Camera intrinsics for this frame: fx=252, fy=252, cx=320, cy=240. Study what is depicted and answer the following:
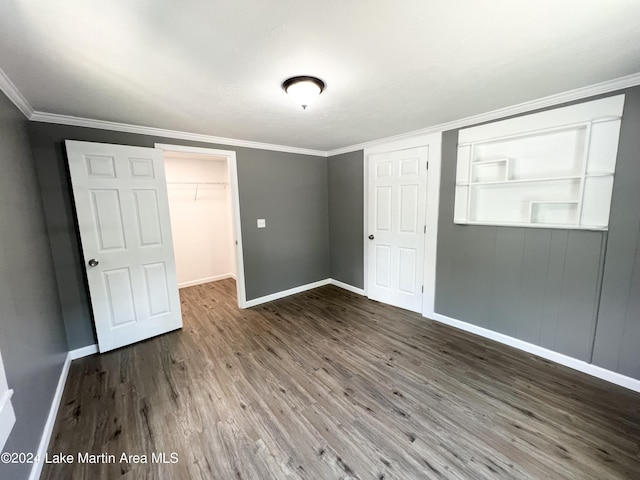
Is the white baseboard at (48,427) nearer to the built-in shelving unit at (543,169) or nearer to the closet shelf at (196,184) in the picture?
the closet shelf at (196,184)

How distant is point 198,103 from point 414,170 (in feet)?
8.03

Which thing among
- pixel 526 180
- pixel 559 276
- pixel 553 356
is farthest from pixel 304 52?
pixel 553 356

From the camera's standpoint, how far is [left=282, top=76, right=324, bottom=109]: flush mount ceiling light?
1.68m

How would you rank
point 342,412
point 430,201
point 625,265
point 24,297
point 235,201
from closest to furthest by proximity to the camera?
point 24,297, point 342,412, point 625,265, point 430,201, point 235,201

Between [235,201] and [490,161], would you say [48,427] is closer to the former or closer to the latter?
[235,201]

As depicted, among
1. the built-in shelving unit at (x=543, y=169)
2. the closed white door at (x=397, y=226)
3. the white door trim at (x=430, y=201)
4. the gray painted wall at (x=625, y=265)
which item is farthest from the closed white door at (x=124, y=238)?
the gray painted wall at (x=625, y=265)

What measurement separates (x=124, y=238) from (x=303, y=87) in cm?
235

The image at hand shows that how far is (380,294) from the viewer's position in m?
3.76

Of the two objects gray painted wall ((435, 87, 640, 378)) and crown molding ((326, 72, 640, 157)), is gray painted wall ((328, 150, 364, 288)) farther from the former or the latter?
gray painted wall ((435, 87, 640, 378))

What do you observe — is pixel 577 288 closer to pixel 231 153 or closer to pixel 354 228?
pixel 354 228

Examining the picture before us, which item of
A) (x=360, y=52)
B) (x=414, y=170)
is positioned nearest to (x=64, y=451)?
(x=360, y=52)

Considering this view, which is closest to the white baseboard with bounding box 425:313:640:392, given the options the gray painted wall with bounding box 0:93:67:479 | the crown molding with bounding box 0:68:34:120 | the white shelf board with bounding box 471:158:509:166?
the white shelf board with bounding box 471:158:509:166

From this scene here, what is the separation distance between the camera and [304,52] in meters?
1.42

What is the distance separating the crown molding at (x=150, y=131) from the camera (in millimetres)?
2272
